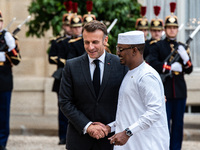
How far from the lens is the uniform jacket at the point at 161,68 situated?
25.6ft

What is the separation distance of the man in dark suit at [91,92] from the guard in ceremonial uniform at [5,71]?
3.94 m

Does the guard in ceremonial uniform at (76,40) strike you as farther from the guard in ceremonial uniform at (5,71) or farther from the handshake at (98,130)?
the handshake at (98,130)

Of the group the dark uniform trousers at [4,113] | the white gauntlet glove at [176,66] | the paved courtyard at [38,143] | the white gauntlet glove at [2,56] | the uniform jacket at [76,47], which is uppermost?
the uniform jacket at [76,47]

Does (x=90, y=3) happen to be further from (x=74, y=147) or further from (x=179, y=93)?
(x=74, y=147)

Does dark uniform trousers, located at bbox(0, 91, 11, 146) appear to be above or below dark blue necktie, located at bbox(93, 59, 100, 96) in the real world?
below

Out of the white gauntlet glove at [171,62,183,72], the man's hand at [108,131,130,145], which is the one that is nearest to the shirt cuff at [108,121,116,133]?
the man's hand at [108,131,130,145]

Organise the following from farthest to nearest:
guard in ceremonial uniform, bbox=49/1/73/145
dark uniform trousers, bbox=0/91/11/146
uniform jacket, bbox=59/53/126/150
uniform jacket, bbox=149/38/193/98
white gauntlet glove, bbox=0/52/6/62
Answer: guard in ceremonial uniform, bbox=49/1/73/145 < dark uniform trousers, bbox=0/91/11/146 < white gauntlet glove, bbox=0/52/6/62 < uniform jacket, bbox=149/38/193/98 < uniform jacket, bbox=59/53/126/150

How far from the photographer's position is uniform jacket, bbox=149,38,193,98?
25.6 feet

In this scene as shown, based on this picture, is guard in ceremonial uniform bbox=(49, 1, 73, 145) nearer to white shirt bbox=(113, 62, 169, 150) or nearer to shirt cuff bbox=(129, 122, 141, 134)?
white shirt bbox=(113, 62, 169, 150)

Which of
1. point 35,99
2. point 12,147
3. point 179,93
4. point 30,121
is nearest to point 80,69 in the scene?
point 179,93

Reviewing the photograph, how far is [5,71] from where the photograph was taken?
8344 millimetres

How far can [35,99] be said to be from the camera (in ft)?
37.5

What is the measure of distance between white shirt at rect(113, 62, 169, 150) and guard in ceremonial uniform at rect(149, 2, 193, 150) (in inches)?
149

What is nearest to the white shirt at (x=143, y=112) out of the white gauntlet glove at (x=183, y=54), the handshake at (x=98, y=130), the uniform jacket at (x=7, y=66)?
the handshake at (x=98, y=130)
